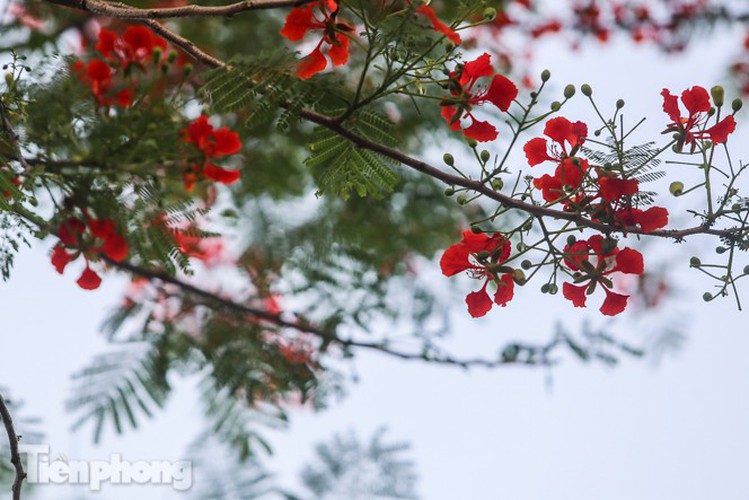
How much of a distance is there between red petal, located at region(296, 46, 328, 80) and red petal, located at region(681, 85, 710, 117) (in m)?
0.60

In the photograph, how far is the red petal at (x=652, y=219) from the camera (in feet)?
4.19

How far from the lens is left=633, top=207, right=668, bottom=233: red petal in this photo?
1276 mm

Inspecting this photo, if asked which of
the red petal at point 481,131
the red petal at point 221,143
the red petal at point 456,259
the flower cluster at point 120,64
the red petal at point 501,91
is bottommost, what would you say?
the red petal at point 456,259

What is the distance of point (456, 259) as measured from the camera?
143 cm

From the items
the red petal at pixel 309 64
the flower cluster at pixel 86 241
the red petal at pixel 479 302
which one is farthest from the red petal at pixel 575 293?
the flower cluster at pixel 86 241

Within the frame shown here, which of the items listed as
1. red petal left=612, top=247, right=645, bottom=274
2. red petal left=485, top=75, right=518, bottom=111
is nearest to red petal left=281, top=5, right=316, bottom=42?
red petal left=485, top=75, right=518, bottom=111

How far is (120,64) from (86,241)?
28 centimetres

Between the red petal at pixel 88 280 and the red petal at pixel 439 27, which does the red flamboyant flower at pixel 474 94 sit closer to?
the red petal at pixel 439 27

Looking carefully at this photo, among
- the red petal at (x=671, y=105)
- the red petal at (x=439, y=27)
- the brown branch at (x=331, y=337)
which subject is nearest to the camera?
the red petal at (x=439, y=27)

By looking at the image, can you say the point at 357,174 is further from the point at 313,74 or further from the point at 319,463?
the point at 319,463

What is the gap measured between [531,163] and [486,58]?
0.23 meters

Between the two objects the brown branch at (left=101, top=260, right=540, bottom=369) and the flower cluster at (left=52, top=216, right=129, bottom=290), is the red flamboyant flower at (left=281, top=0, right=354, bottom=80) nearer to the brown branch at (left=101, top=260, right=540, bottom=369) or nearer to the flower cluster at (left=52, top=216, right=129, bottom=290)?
the flower cluster at (left=52, top=216, right=129, bottom=290)

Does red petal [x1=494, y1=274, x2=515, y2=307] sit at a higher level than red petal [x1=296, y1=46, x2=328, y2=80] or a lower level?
lower

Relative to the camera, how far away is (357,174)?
5.10ft
